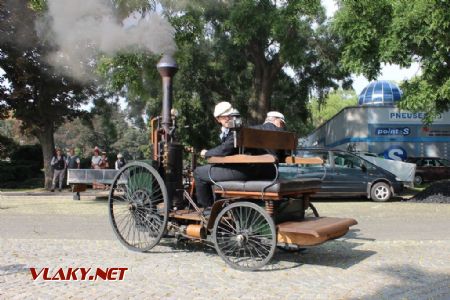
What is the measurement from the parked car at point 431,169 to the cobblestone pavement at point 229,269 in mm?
21785

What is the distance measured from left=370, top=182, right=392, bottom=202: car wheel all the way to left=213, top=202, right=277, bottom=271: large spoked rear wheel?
33.7 ft

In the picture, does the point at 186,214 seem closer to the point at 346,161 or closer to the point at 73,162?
the point at 346,161

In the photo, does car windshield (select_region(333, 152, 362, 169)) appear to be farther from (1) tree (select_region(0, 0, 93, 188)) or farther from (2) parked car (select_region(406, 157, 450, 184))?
(2) parked car (select_region(406, 157, 450, 184))

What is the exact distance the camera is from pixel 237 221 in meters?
6.12

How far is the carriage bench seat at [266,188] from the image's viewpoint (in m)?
5.83

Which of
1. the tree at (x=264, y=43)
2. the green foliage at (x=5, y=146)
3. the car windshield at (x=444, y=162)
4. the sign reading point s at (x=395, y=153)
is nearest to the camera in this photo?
the tree at (x=264, y=43)

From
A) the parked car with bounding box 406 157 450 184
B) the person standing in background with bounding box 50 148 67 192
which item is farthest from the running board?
the parked car with bounding box 406 157 450 184

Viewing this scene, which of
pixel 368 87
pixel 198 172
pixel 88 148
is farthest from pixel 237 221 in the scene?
pixel 88 148

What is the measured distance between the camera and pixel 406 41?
13.8 m

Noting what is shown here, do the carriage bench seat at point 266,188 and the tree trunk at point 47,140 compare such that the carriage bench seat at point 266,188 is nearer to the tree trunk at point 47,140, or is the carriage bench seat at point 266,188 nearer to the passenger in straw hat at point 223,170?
the passenger in straw hat at point 223,170

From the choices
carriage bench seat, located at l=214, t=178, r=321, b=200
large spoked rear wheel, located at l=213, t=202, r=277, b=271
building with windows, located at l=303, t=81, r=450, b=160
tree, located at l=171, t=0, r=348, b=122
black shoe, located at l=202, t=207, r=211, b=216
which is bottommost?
large spoked rear wheel, located at l=213, t=202, r=277, b=271

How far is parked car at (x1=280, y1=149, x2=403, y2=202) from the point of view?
15.6 meters

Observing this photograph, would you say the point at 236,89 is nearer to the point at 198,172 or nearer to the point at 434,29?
the point at 434,29

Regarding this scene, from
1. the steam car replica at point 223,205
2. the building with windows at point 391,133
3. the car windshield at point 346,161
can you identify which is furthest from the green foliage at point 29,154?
the steam car replica at point 223,205
